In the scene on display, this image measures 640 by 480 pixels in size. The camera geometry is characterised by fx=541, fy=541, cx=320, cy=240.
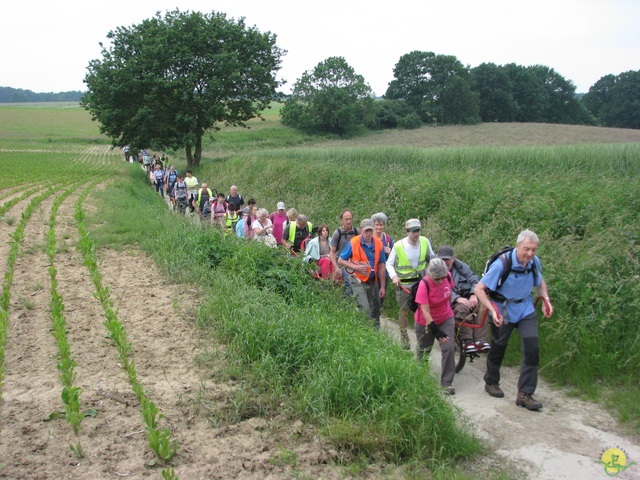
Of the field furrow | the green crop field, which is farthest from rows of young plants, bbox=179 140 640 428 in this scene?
the field furrow

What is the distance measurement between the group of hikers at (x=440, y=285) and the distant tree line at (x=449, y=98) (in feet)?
147

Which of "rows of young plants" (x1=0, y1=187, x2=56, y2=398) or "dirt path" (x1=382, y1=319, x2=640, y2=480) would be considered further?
"rows of young plants" (x1=0, y1=187, x2=56, y2=398)

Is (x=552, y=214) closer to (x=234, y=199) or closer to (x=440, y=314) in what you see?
(x=440, y=314)

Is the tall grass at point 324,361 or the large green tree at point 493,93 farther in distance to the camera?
the large green tree at point 493,93

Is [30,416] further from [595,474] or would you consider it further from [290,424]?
[595,474]

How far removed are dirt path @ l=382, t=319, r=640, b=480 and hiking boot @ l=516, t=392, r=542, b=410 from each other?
0.17 feet

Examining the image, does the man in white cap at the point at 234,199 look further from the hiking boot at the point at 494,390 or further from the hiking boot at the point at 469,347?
the hiking boot at the point at 494,390

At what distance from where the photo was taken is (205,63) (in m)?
30.6

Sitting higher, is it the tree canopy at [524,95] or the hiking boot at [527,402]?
the tree canopy at [524,95]

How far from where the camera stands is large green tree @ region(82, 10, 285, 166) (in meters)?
29.5

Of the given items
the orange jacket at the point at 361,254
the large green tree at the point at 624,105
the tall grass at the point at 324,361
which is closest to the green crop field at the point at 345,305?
the tall grass at the point at 324,361

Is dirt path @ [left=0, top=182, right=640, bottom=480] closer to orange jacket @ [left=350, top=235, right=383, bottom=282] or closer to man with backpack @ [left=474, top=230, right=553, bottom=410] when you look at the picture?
man with backpack @ [left=474, top=230, right=553, bottom=410]

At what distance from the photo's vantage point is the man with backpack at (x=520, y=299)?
578cm

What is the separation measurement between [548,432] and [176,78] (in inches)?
1136
